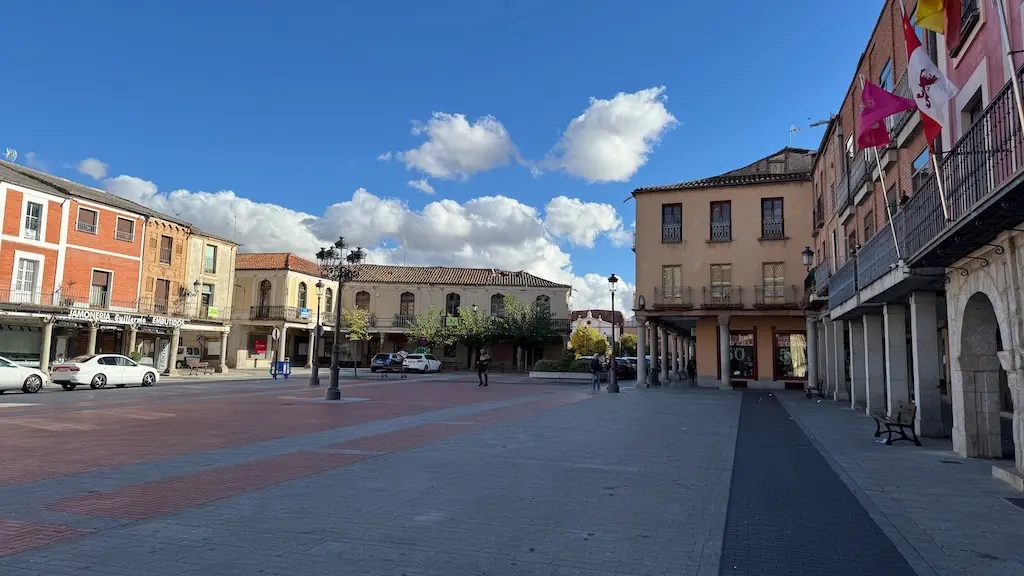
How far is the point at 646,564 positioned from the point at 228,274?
45455 mm

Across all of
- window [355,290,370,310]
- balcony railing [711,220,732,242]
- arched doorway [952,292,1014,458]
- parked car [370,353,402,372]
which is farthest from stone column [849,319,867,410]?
window [355,290,370,310]

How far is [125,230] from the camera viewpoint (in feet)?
118

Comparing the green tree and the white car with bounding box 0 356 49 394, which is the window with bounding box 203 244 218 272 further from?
the white car with bounding box 0 356 49 394

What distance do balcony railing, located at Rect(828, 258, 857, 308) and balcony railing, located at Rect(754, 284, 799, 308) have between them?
393 inches

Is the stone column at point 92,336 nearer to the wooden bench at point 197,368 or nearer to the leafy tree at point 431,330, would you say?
the wooden bench at point 197,368

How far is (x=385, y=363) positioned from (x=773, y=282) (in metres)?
26.9

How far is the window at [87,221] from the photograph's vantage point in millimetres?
33406

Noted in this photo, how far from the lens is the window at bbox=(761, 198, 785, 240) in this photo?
30.5m

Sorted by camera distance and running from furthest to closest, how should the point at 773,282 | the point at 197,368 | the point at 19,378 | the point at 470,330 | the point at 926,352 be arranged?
the point at 470,330
the point at 197,368
the point at 773,282
the point at 19,378
the point at 926,352

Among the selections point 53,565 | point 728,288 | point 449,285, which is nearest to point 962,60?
point 53,565

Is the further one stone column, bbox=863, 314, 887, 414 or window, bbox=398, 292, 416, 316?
window, bbox=398, 292, 416, 316

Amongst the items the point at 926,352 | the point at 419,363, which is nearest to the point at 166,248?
the point at 419,363

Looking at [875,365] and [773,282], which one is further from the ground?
[773,282]

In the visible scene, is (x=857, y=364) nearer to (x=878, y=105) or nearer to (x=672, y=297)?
(x=878, y=105)
